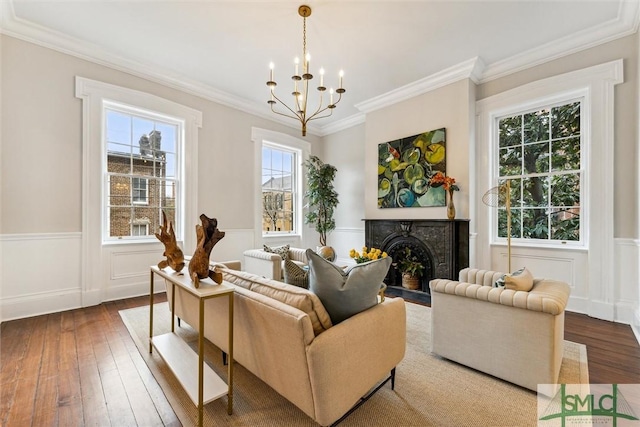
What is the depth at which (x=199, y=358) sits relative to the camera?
1557mm

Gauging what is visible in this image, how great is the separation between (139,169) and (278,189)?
248 centimetres

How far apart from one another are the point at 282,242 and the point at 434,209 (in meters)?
2.98

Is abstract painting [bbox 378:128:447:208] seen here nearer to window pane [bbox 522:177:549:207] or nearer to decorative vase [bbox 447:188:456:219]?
decorative vase [bbox 447:188:456:219]

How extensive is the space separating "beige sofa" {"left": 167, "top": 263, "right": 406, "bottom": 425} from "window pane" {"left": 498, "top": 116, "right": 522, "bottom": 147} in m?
3.31

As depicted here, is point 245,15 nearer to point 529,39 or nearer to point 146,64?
point 146,64

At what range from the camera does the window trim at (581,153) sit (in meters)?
3.39

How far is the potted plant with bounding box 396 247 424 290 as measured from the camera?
4270 millimetres

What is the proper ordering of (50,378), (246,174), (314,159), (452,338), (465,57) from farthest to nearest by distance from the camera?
1. (314,159)
2. (246,174)
3. (465,57)
4. (452,338)
5. (50,378)

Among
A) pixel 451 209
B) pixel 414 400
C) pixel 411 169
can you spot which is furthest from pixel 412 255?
pixel 414 400

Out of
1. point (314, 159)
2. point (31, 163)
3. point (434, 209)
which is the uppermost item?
point (314, 159)

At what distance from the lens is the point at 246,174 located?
5.16m

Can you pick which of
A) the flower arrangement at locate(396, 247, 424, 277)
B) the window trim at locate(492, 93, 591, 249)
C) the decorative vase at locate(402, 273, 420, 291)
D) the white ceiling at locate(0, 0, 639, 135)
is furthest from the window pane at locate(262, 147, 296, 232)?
the window trim at locate(492, 93, 591, 249)

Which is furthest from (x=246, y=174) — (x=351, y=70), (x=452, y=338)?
(x=452, y=338)

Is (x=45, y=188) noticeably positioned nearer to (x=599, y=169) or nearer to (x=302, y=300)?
(x=302, y=300)
